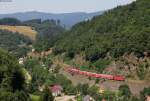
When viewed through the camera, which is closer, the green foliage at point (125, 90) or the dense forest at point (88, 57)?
the dense forest at point (88, 57)

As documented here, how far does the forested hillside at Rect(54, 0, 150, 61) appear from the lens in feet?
236

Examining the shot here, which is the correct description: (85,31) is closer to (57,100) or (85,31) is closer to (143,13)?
(143,13)

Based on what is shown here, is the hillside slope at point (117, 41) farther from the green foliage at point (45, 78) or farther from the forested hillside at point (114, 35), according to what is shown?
the green foliage at point (45, 78)

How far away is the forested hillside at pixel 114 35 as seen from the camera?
71.9 m

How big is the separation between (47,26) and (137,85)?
12939cm

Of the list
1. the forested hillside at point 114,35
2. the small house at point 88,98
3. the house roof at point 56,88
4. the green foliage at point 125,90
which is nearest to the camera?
the small house at point 88,98

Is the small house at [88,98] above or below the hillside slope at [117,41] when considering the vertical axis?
below

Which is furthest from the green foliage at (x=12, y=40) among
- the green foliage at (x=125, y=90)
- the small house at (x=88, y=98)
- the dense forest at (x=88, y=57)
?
the small house at (x=88, y=98)

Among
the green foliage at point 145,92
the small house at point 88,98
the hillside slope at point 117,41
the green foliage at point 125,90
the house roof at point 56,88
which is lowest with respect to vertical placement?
the house roof at point 56,88

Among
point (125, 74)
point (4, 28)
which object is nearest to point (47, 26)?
point (4, 28)

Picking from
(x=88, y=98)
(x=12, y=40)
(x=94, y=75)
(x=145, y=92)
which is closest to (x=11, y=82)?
(x=88, y=98)

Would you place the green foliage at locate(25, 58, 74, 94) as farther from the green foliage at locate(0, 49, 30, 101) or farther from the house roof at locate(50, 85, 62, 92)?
the green foliage at locate(0, 49, 30, 101)

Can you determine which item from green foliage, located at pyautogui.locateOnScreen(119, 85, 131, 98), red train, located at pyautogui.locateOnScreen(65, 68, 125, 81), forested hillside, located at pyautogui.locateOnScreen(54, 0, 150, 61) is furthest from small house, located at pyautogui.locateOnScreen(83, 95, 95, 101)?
forested hillside, located at pyautogui.locateOnScreen(54, 0, 150, 61)

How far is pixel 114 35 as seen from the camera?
8012 centimetres
